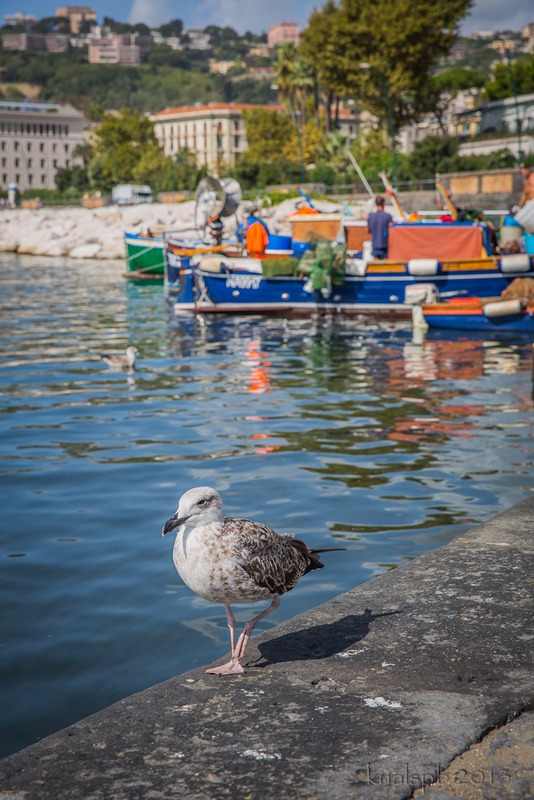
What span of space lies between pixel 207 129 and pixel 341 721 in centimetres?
17618

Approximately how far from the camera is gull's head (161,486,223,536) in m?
4.31

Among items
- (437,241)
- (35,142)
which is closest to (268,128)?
(437,241)

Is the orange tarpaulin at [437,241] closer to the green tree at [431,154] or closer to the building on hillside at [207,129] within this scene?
the green tree at [431,154]

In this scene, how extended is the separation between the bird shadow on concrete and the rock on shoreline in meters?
46.7

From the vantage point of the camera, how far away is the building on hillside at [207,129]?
170625 mm

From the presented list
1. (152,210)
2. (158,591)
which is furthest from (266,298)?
(152,210)

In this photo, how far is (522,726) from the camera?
12.3ft

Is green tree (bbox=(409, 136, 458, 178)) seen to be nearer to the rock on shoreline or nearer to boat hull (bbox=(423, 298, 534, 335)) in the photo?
the rock on shoreline

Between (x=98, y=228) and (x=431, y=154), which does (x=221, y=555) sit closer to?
(x=431, y=154)

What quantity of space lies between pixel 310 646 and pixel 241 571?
70cm

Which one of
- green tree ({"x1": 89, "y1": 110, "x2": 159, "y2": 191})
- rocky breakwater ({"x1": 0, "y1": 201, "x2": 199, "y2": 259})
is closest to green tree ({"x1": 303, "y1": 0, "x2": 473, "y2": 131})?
rocky breakwater ({"x1": 0, "y1": 201, "x2": 199, "y2": 259})

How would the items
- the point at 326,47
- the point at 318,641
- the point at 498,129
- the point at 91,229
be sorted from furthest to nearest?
the point at 498,129
the point at 91,229
the point at 326,47
the point at 318,641

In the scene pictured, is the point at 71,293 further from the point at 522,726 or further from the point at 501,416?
the point at 522,726

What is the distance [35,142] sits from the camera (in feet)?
600
